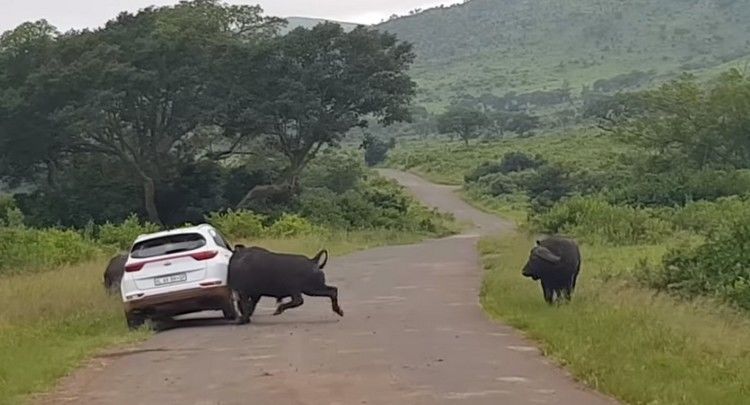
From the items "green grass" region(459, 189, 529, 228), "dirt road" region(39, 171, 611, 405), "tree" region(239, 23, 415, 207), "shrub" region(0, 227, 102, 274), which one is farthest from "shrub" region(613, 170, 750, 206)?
"dirt road" region(39, 171, 611, 405)

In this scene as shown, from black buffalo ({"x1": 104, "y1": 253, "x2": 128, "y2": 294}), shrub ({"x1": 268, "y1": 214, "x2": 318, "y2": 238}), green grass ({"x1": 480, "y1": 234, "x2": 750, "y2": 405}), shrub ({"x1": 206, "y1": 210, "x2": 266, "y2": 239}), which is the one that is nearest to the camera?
green grass ({"x1": 480, "y1": 234, "x2": 750, "y2": 405})

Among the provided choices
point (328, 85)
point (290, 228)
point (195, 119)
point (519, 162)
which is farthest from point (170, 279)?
point (519, 162)

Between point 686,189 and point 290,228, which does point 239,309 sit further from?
point 686,189

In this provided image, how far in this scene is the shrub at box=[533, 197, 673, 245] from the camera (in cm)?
3716

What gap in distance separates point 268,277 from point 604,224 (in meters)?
20.6

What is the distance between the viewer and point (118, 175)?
5525cm

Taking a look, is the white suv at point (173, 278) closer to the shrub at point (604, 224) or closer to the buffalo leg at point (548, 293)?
the buffalo leg at point (548, 293)

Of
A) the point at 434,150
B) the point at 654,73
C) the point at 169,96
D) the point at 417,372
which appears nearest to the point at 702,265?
the point at 417,372

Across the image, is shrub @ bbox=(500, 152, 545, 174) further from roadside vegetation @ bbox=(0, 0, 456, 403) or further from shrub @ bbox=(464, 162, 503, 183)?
roadside vegetation @ bbox=(0, 0, 456, 403)

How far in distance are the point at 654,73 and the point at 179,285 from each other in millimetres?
133749

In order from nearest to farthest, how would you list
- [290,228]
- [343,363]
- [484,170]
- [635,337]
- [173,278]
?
[343,363] → [635,337] → [173,278] → [290,228] → [484,170]

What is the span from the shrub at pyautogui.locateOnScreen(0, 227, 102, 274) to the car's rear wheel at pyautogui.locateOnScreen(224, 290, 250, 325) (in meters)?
14.3

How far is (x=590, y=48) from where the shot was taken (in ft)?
567

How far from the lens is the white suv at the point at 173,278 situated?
1897 centimetres
